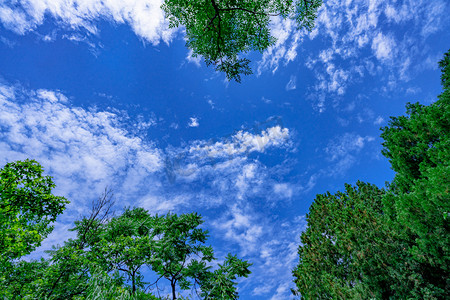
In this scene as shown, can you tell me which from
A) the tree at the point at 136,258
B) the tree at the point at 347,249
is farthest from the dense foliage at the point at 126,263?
the tree at the point at 347,249

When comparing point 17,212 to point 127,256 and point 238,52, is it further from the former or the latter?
point 238,52

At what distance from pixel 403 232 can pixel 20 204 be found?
586 inches

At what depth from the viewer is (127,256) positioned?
8.65m

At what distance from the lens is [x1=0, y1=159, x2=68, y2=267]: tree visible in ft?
20.3

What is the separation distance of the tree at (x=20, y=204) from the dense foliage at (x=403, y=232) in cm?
1291

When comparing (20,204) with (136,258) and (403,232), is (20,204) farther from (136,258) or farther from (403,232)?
(403,232)

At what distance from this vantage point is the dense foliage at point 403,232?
5.51 metres

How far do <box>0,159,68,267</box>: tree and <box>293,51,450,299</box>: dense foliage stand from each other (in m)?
12.9

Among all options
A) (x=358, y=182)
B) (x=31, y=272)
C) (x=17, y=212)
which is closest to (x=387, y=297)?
(x=358, y=182)

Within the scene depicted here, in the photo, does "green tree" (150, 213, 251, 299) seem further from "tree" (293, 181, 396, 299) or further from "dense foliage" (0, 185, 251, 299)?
"tree" (293, 181, 396, 299)

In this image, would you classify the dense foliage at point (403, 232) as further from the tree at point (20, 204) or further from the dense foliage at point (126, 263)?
the tree at point (20, 204)

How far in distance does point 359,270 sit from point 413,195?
4.43 meters

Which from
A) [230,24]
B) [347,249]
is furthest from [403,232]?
[230,24]

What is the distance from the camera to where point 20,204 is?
6.69 m
